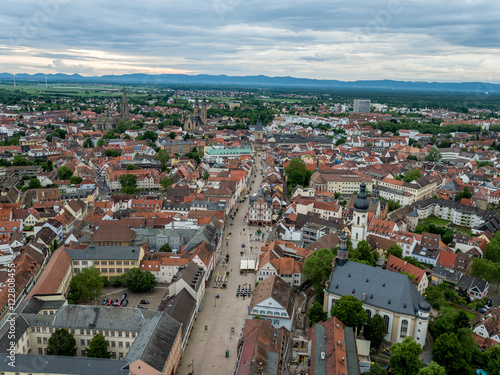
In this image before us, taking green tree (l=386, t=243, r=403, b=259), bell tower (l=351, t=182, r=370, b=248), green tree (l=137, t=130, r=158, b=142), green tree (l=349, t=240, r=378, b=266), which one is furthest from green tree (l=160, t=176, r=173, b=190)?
green tree (l=137, t=130, r=158, b=142)

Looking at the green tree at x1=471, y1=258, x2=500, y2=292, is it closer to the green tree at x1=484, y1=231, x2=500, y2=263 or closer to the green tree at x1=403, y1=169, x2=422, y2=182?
the green tree at x1=484, y1=231, x2=500, y2=263

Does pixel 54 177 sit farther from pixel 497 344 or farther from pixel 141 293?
pixel 497 344

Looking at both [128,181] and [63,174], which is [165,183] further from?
[63,174]

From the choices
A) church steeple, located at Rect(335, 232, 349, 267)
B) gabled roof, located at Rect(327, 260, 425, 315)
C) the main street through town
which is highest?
church steeple, located at Rect(335, 232, 349, 267)

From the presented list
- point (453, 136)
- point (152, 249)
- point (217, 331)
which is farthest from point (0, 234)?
point (453, 136)

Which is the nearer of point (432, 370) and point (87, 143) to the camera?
point (432, 370)

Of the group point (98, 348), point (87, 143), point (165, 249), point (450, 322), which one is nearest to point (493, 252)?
point (450, 322)
